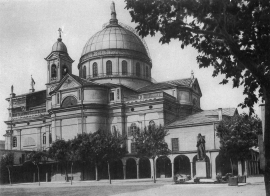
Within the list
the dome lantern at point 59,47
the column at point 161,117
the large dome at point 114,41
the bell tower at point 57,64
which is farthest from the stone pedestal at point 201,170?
the dome lantern at point 59,47

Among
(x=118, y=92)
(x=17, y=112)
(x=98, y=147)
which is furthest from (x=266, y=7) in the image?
(x=17, y=112)

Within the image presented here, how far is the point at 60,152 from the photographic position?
53.3 metres

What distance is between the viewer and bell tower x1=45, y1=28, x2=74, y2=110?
2640 inches

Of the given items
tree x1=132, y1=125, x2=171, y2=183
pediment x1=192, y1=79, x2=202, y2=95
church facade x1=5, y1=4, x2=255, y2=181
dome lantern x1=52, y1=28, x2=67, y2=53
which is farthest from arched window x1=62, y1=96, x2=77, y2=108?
pediment x1=192, y1=79, x2=202, y2=95

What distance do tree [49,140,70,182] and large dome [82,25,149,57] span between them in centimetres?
2055

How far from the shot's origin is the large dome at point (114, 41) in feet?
220

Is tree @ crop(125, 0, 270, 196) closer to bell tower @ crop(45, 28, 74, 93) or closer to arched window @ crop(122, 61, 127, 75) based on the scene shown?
arched window @ crop(122, 61, 127, 75)

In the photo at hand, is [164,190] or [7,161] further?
[7,161]

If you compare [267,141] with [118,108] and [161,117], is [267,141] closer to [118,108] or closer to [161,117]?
[161,117]

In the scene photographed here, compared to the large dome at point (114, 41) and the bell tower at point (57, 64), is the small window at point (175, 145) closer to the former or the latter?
the large dome at point (114, 41)

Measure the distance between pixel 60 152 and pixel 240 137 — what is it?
24693mm

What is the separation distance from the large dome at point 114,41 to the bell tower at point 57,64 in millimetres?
3711

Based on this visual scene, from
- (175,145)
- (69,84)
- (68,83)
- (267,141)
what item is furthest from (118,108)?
(267,141)

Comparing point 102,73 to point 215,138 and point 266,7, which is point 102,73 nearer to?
point 215,138
